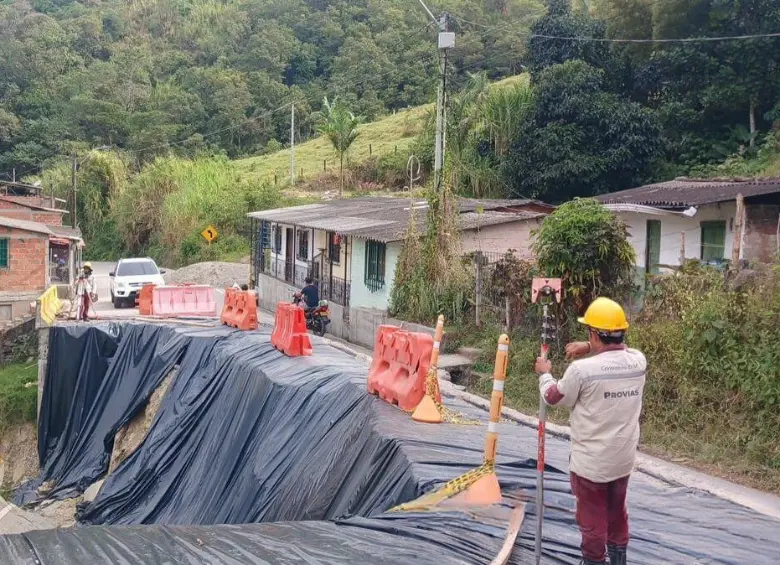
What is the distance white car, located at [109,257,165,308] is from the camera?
27516 mm

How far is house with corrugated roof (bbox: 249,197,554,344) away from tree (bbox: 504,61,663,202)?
4266 mm

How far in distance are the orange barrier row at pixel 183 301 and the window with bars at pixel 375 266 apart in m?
4.70

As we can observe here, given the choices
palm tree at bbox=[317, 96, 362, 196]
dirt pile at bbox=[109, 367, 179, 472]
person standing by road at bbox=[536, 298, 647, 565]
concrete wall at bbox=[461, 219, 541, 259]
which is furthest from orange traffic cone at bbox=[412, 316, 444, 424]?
palm tree at bbox=[317, 96, 362, 196]

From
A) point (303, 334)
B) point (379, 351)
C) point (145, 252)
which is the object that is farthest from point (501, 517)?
point (145, 252)

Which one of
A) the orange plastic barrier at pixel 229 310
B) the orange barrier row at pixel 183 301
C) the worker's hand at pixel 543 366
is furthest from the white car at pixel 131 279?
the worker's hand at pixel 543 366

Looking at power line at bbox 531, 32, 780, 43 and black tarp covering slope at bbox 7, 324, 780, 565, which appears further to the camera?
power line at bbox 531, 32, 780, 43

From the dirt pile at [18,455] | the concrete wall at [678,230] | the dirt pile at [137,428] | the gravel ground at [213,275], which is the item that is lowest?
the dirt pile at [18,455]

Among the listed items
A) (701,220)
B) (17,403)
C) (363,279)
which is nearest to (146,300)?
(17,403)

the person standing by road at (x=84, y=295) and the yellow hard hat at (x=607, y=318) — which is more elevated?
the yellow hard hat at (x=607, y=318)

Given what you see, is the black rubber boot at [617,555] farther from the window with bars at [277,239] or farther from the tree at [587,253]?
the window with bars at [277,239]

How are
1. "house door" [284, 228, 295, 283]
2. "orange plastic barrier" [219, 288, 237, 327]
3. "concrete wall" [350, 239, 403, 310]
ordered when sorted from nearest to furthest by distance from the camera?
"orange plastic barrier" [219, 288, 237, 327], "concrete wall" [350, 239, 403, 310], "house door" [284, 228, 295, 283]

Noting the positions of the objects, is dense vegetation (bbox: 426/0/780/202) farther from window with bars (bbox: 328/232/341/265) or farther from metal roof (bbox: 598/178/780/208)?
metal roof (bbox: 598/178/780/208)

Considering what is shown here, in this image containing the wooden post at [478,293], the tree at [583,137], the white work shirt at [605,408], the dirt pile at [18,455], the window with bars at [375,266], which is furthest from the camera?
the tree at [583,137]

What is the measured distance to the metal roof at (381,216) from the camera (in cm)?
2056
